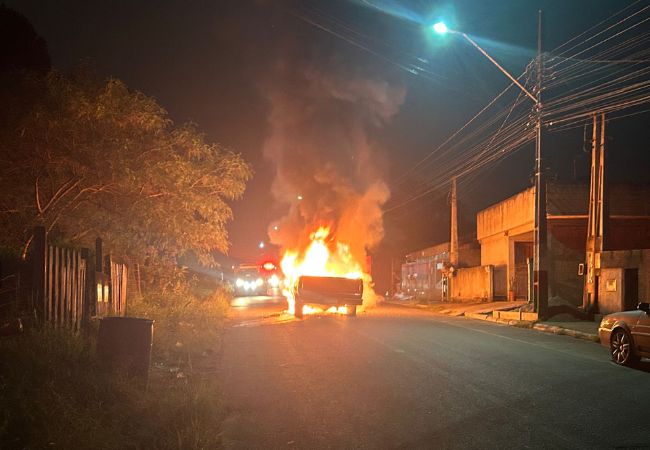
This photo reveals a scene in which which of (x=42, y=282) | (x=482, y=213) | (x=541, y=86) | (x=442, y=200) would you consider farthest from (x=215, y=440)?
(x=442, y=200)

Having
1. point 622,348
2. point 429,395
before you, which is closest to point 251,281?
point 622,348

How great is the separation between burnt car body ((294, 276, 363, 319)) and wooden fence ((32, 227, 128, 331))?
395 inches

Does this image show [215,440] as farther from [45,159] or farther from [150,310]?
[150,310]

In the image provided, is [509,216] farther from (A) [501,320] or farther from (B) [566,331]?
(B) [566,331]

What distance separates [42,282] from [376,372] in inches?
208

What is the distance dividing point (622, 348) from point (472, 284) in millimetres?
24328

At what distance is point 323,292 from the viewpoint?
22.4m

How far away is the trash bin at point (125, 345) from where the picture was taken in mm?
7566

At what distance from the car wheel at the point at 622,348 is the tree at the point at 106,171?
920 centimetres

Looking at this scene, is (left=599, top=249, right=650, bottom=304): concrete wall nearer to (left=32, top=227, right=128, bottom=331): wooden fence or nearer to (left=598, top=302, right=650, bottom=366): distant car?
(left=598, top=302, right=650, bottom=366): distant car

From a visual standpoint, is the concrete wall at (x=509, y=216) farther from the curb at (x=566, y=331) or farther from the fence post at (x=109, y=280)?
the fence post at (x=109, y=280)

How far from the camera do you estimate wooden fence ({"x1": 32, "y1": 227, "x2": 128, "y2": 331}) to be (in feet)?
27.1

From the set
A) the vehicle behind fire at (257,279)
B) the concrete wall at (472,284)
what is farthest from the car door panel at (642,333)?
the vehicle behind fire at (257,279)

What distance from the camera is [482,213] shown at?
3566cm
